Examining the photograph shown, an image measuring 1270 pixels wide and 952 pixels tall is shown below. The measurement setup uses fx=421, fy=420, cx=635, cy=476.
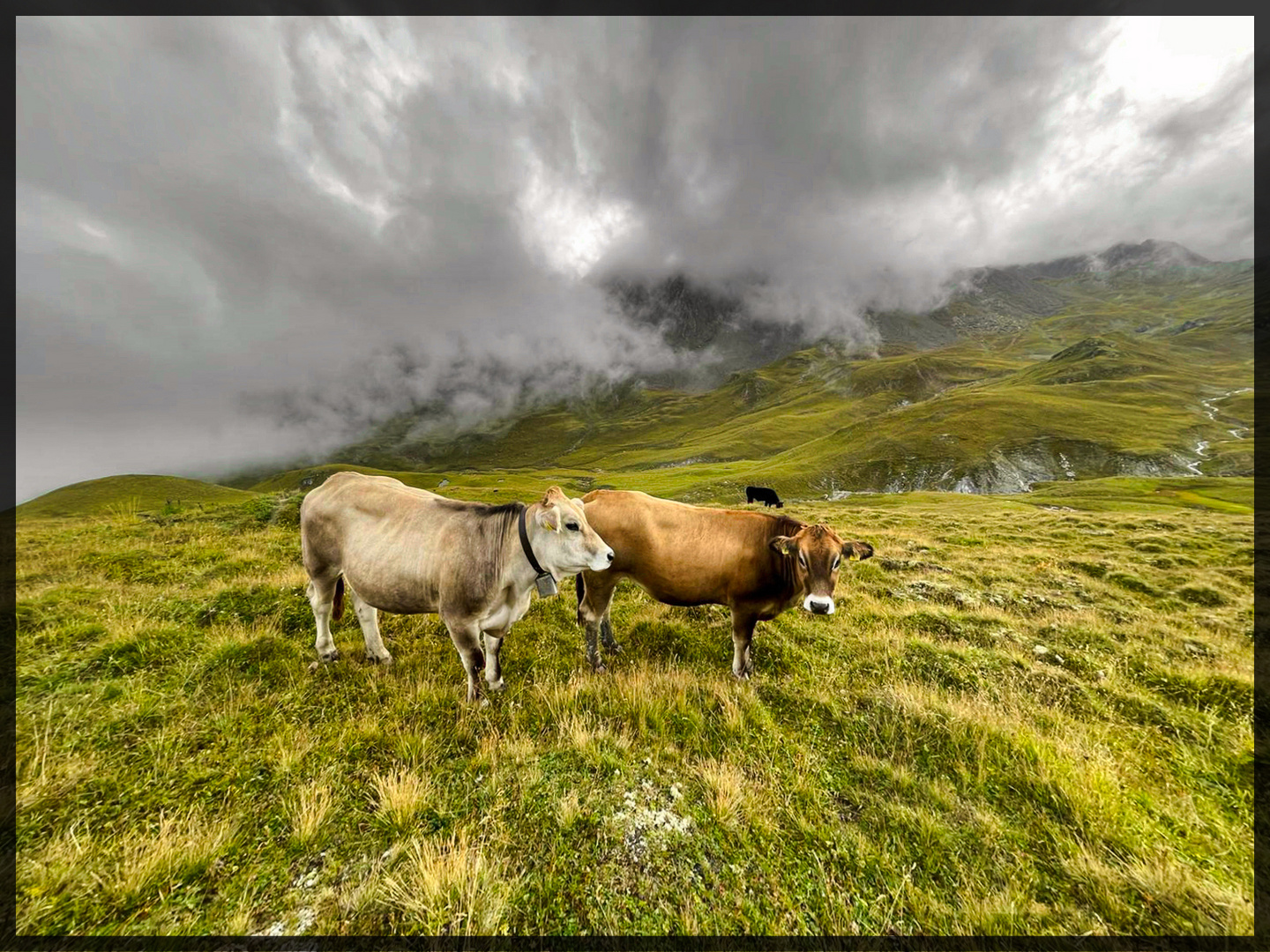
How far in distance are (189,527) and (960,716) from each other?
19.7 m

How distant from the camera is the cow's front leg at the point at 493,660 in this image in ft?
20.6

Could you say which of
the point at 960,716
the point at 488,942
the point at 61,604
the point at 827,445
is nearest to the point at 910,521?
the point at 960,716

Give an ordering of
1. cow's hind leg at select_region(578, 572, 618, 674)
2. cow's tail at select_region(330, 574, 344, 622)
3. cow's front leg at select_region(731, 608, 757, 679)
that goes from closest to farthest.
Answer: cow's tail at select_region(330, 574, 344, 622) < cow's front leg at select_region(731, 608, 757, 679) < cow's hind leg at select_region(578, 572, 618, 674)

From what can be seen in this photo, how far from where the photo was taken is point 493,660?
630 cm

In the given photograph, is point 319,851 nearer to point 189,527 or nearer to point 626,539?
point 626,539

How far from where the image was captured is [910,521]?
29.9 metres

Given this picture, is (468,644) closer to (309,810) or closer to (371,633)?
(371,633)

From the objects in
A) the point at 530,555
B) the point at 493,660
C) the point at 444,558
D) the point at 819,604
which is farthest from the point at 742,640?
the point at 444,558

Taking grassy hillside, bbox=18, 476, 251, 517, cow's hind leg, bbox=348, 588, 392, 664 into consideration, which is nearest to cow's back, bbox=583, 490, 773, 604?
cow's hind leg, bbox=348, 588, 392, 664

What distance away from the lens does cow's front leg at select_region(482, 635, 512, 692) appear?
6.28 m

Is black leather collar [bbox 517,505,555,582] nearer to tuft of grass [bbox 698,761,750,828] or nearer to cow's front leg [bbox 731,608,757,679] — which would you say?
tuft of grass [bbox 698,761,750,828]

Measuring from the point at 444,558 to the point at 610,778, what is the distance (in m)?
3.61

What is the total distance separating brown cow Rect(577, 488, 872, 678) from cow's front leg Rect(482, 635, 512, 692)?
1546 mm

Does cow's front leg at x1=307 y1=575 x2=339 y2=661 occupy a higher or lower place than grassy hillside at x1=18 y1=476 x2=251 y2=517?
lower
